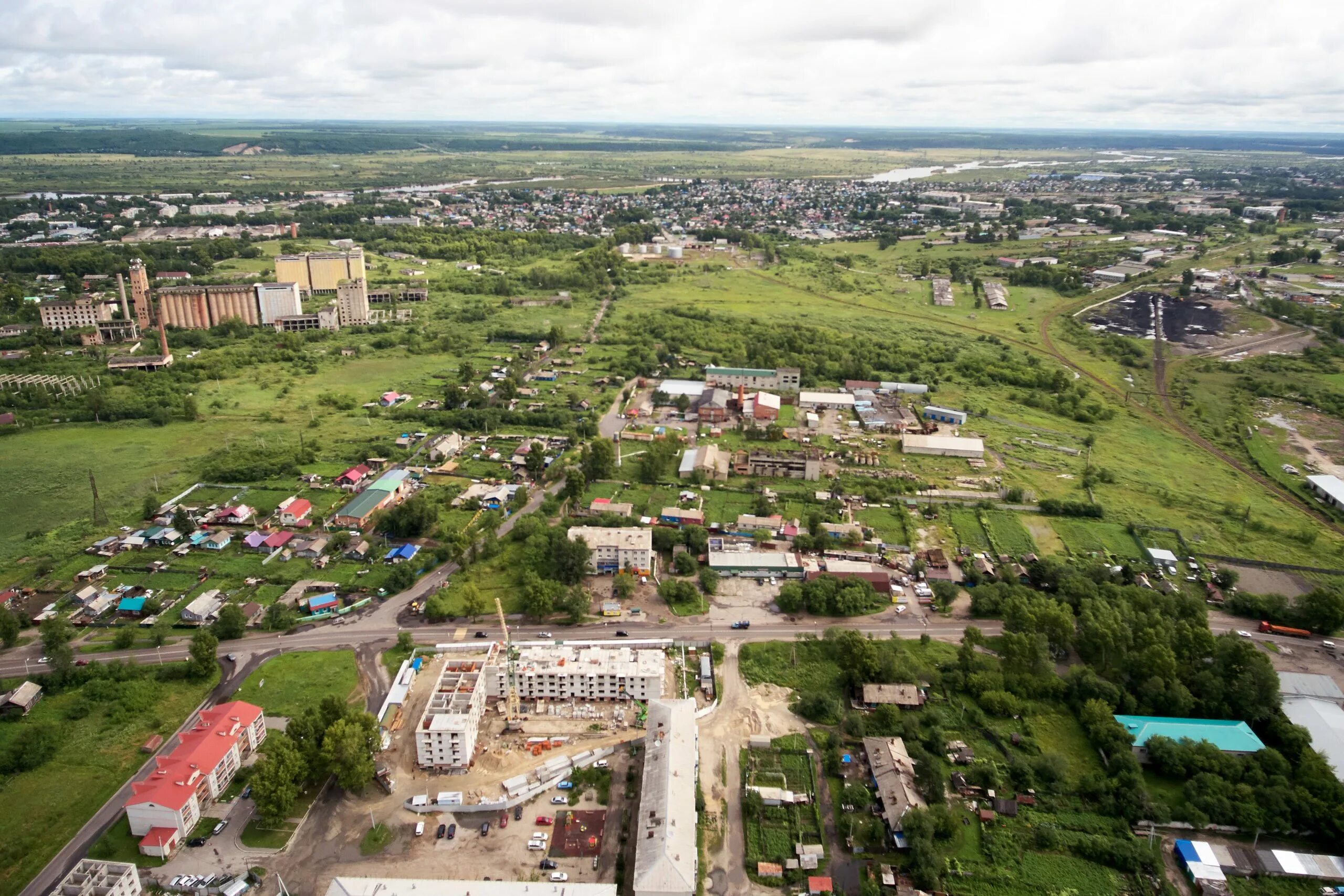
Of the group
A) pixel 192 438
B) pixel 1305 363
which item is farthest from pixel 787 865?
pixel 1305 363

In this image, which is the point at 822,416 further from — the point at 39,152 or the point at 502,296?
the point at 39,152

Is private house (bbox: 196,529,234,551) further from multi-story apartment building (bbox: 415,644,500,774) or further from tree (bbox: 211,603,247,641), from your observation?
multi-story apartment building (bbox: 415,644,500,774)

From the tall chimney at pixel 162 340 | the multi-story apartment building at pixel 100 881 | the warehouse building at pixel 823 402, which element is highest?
the tall chimney at pixel 162 340

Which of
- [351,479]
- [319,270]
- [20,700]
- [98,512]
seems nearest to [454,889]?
[20,700]

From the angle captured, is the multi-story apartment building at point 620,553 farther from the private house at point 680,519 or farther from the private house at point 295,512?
the private house at point 295,512

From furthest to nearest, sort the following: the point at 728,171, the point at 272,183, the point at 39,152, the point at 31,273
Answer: the point at 728,171
the point at 39,152
the point at 272,183
the point at 31,273

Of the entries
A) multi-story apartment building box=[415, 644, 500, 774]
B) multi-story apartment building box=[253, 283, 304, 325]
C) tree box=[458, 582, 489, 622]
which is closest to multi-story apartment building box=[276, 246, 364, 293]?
multi-story apartment building box=[253, 283, 304, 325]

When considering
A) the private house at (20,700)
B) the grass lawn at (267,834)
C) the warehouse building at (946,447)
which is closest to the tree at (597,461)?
the warehouse building at (946,447)
